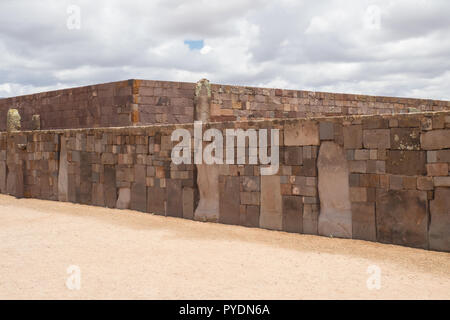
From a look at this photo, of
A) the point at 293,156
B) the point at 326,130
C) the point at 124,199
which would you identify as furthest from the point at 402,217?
the point at 124,199

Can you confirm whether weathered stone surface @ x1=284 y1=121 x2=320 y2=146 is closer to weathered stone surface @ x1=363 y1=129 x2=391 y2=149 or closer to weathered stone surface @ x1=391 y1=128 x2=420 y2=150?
weathered stone surface @ x1=363 y1=129 x2=391 y2=149

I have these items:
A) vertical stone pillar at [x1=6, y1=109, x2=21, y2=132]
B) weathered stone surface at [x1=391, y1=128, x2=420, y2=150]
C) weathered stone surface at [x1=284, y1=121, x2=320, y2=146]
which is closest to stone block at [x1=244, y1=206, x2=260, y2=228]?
weathered stone surface at [x1=284, y1=121, x2=320, y2=146]

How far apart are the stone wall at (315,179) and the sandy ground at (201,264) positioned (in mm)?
322

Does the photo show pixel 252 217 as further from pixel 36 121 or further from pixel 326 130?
pixel 36 121

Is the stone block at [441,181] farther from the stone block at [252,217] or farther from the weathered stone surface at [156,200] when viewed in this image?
the weathered stone surface at [156,200]

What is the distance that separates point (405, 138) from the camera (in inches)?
241

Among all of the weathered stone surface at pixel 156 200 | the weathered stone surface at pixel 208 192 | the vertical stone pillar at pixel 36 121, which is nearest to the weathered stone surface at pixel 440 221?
the weathered stone surface at pixel 208 192

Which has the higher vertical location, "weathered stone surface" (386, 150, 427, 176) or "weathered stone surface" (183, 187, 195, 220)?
"weathered stone surface" (386, 150, 427, 176)

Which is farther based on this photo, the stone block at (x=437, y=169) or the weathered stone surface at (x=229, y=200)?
the weathered stone surface at (x=229, y=200)

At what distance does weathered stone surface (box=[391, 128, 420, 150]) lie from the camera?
603cm

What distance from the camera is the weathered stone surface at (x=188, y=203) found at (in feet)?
28.5

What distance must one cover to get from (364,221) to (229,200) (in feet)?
8.67

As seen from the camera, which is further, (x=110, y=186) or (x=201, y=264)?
(x=110, y=186)

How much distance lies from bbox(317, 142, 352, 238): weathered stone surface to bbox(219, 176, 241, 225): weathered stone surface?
1706 mm
